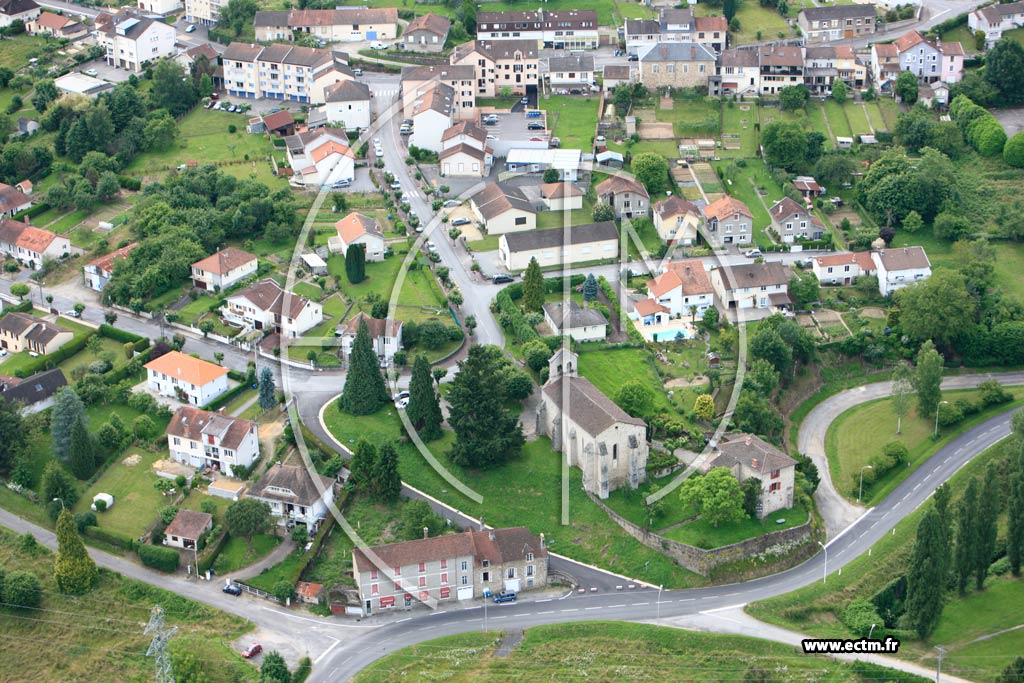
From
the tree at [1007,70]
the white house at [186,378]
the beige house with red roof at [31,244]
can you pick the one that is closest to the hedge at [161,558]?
the white house at [186,378]

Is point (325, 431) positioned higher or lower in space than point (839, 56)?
lower

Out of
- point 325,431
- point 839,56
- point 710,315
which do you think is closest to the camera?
point 325,431

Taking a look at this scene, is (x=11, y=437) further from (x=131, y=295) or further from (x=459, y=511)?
(x=459, y=511)

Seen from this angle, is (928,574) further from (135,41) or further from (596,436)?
(135,41)

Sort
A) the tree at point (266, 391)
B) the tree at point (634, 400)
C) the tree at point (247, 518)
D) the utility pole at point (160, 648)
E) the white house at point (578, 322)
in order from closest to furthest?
1. the utility pole at point (160, 648)
2. the tree at point (247, 518)
3. the tree at point (634, 400)
4. the tree at point (266, 391)
5. the white house at point (578, 322)

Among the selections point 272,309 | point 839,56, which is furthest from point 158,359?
point 839,56

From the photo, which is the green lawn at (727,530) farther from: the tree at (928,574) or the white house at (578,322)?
the white house at (578,322)
